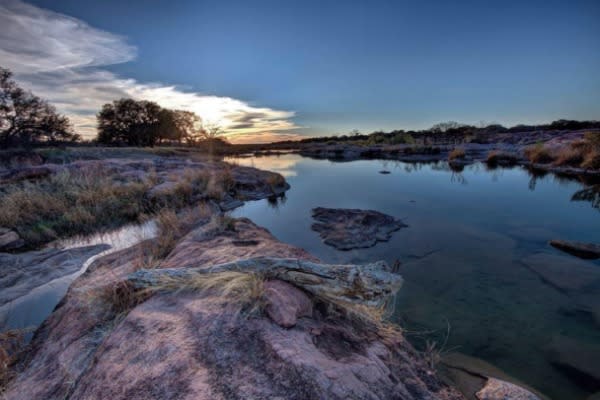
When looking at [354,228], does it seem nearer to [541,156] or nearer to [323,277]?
[323,277]

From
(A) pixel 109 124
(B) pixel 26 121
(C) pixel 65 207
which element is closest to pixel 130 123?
(A) pixel 109 124

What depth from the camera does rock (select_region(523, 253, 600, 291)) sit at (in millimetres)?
4562

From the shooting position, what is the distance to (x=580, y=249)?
5.73 m

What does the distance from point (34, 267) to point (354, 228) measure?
767 cm

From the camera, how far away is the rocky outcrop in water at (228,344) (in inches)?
62.8

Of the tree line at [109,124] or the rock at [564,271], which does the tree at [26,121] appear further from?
A: the rock at [564,271]

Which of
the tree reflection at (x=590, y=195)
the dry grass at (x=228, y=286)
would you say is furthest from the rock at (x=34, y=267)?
the tree reflection at (x=590, y=195)

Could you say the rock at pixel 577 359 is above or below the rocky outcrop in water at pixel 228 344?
below

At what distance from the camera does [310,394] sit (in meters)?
1.48

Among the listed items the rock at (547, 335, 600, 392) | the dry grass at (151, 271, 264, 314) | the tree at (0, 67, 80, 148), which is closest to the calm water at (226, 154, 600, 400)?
the rock at (547, 335, 600, 392)

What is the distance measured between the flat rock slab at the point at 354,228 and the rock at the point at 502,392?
13.6 ft

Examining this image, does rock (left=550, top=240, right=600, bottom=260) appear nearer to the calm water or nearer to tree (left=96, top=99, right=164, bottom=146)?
the calm water

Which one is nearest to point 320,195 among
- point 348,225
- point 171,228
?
point 348,225

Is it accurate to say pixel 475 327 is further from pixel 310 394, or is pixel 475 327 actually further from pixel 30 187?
pixel 30 187
